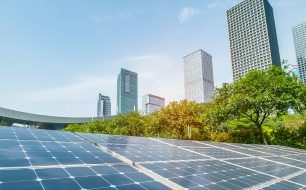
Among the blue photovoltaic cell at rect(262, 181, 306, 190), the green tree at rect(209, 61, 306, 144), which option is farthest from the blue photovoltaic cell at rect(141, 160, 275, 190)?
the green tree at rect(209, 61, 306, 144)

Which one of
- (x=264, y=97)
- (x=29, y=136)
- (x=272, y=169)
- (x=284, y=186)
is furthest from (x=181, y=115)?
(x=284, y=186)

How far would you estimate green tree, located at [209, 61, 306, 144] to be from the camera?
850 inches

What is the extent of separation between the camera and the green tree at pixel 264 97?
2160 cm

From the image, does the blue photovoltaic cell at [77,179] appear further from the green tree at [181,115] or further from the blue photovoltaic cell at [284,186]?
the green tree at [181,115]

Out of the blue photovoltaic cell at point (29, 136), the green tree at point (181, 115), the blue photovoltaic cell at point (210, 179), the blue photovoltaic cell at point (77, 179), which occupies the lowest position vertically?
the blue photovoltaic cell at point (210, 179)

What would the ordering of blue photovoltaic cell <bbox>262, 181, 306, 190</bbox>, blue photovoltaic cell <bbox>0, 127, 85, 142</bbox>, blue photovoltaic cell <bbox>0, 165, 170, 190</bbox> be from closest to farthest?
1. blue photovoltaic cell <bbox>0, 165, 170, 190</bbox>
2. blue photovoltaic cell <bbox>262, 181, 306, 190</bbox>
3. blue photovoltaic cell <bbox>0, 127, 85, 142</bbox>

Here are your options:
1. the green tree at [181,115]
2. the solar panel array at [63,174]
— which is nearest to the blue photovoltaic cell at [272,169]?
the solar panel array at [63,174]

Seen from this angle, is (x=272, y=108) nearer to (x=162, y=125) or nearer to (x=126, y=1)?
(x=162, y=125)

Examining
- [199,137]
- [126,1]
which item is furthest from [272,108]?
[126,1]

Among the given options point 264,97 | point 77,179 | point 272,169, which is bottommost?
point 272,169

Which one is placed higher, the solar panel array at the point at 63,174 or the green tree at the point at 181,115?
the green tree at the point at 181,115

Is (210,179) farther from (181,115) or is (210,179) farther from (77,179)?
(181,115)

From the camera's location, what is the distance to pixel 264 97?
832 inches

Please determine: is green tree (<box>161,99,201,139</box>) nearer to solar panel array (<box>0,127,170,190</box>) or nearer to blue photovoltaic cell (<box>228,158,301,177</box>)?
blue photovoltaic cell (<box>228,158,301,177</box>)
